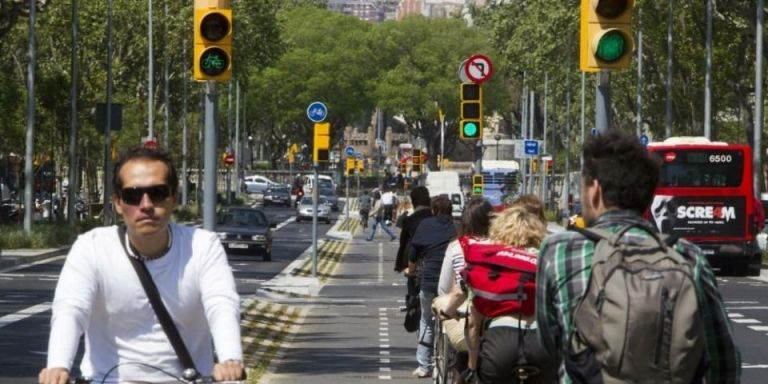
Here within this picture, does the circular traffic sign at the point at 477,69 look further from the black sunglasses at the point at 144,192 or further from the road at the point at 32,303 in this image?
the black sunglasses at the point at 144,192

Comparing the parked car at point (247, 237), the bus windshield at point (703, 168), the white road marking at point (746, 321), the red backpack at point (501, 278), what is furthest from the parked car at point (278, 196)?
the red backpack at point (501, 278)

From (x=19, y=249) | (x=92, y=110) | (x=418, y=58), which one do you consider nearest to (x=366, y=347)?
(x=19, y=249)

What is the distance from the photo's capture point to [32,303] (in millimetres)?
27781

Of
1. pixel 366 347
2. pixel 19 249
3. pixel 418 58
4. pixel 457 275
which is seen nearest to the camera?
pixel 457 275

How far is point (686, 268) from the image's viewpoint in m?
6.40

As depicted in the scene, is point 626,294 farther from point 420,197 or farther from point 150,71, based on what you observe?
point 150,71

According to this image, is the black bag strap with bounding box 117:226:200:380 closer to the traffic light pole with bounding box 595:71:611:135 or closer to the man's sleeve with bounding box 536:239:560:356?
the man's sleeve with bounding box 536:239:560:356

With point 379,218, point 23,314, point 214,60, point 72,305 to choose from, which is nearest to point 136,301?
point 72,305

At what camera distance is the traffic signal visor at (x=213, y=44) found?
14.5 m

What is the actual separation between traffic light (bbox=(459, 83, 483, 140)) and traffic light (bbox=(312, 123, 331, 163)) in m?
11.9

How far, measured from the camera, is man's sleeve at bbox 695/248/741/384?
6523 millimetres

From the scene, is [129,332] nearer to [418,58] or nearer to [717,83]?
[717,83]

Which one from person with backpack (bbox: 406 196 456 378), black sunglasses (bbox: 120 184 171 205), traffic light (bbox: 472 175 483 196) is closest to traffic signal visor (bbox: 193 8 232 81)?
person with backpack (bbox: 406 196 456 378)

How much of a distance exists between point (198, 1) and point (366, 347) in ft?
28.0
